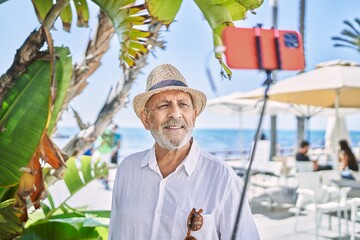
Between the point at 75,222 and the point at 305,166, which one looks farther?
the point at 305,166

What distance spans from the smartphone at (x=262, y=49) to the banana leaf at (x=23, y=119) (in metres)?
1.38

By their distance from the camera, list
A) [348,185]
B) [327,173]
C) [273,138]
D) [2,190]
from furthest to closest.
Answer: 1. [273,138]
2. [327,173]
3. [348,185]
4. [2,190]

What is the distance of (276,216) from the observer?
22.0 ft

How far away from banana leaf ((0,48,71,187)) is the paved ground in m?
1.94

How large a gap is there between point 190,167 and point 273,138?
16677mm

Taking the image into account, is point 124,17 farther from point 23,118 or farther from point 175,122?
point 175,122

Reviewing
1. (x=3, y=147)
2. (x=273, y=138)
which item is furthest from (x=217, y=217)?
(x=273, y=138)

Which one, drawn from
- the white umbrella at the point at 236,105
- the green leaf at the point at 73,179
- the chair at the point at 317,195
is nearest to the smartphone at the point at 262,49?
the green leaf at the point at 73,179

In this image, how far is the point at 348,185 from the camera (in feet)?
16.4

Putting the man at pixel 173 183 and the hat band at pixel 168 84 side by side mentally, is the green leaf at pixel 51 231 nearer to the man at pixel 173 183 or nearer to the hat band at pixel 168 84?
the man at pixel 173 183

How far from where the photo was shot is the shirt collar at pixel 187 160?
1.49m

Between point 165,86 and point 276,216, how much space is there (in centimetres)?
560

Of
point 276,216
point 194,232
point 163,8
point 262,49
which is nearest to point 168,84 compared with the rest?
point 194,232

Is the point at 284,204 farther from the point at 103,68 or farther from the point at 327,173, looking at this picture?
the point at 103,68
